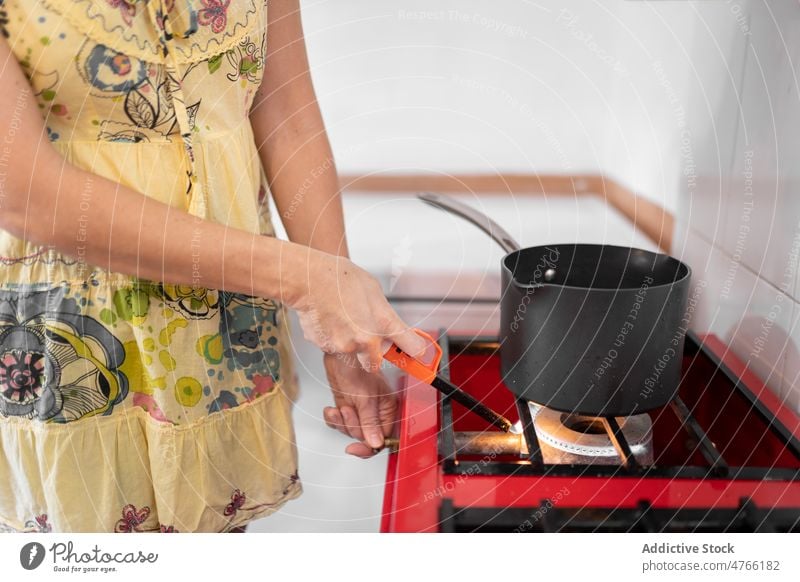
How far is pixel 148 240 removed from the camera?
335mm

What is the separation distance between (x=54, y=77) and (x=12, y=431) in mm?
204

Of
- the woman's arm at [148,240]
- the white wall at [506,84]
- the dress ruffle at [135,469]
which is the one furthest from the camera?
the white wall at [506,84]

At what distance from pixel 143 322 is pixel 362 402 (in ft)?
0.53

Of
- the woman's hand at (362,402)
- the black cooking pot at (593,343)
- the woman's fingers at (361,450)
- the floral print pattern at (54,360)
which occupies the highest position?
the black cooking pot at (593,343)

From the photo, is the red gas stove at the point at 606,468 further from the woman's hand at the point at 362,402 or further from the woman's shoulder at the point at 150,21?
the woman's shoulder at the point at 150,21

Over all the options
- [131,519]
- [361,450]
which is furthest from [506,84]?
[131,519]

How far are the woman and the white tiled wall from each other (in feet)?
0.74

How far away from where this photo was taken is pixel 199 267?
1.12ft

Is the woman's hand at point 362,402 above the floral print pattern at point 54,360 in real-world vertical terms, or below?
below

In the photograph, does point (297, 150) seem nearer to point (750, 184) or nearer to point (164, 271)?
point (164, 271)

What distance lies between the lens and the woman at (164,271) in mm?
336

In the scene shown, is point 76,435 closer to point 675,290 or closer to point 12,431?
point 12,431

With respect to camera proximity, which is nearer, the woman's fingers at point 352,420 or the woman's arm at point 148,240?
the woman's arm at point 148,240

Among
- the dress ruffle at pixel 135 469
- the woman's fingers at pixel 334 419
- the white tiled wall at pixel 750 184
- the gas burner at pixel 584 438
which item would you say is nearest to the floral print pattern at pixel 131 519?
the dress ruffle at pixel 135 469
